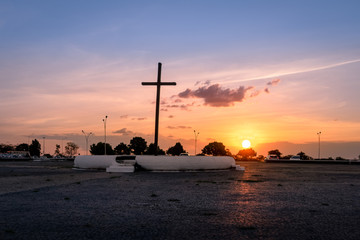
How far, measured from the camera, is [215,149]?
599 ft

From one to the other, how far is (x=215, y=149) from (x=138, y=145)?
37.3 metres

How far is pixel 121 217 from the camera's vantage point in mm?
6922

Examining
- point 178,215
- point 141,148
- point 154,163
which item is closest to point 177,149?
point 141,148

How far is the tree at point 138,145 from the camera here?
172062mm

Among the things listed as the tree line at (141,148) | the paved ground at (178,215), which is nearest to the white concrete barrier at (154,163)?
the paved ground at (178,215)

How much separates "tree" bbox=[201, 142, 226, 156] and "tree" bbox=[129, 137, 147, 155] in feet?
103

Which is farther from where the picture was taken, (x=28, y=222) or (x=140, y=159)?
(x=140, y=159)

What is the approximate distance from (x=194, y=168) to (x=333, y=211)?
15614 mm

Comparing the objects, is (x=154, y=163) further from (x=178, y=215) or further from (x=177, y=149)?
(x=177, y=149)

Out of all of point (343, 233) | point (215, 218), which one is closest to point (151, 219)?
point (215, 218)

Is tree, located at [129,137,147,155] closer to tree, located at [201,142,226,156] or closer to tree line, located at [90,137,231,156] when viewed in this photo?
tree line, located at [90,137,231,156]

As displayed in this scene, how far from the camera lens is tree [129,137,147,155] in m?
172

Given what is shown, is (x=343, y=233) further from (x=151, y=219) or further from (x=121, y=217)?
(x=121, y=217)

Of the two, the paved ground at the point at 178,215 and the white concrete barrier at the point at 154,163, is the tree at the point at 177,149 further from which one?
the paved ground at the point at 178,215
